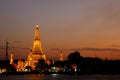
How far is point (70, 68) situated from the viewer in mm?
176000

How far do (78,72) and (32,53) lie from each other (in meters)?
23.1

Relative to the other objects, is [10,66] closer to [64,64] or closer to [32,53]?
[32,53]

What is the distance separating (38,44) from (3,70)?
1904 cm

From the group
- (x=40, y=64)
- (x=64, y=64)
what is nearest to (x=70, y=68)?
(x=64, y=64)

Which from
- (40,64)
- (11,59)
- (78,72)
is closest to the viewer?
(40,64)

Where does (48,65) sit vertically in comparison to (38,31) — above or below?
below

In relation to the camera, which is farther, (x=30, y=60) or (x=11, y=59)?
(x=11, y=59)

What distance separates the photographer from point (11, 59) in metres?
193

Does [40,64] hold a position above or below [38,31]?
below

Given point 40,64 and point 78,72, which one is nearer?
point 40,64

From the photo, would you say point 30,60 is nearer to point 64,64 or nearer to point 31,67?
point 31,67

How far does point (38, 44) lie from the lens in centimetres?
17550

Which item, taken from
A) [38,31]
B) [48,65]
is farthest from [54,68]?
[38,31]

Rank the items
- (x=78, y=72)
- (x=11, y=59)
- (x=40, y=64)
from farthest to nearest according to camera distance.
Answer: (x=11, y=59)
(x=78, y=72)
(x=40, y=64)
